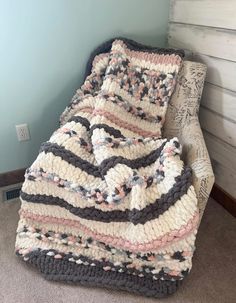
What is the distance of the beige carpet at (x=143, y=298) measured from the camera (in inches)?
48.9

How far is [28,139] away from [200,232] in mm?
1101

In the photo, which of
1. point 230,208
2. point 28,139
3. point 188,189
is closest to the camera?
point 188,189

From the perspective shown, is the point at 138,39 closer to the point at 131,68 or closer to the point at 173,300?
the point at 131,68

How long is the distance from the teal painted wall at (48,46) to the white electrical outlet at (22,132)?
0.02 metres

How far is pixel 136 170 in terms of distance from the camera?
1262 millimetres

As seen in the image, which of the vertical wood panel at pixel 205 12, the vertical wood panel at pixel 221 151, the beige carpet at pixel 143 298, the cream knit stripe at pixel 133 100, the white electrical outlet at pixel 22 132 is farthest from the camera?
the white electrical outlet at pixel 22 132

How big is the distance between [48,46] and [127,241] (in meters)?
1.08

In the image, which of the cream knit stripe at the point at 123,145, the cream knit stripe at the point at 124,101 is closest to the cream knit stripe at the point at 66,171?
the cream knit stripe at the point at 123,145

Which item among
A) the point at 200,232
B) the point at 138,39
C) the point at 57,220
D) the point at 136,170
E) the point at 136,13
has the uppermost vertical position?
the point at 136,13

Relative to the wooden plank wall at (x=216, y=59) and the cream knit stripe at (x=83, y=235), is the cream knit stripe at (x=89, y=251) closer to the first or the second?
the cream knit stripe at (x=83, y=235)

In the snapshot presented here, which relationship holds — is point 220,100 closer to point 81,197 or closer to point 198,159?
point 198,159

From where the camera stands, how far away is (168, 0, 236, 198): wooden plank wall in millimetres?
1438

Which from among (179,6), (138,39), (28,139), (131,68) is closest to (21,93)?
(28,139)

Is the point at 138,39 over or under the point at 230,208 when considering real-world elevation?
over
